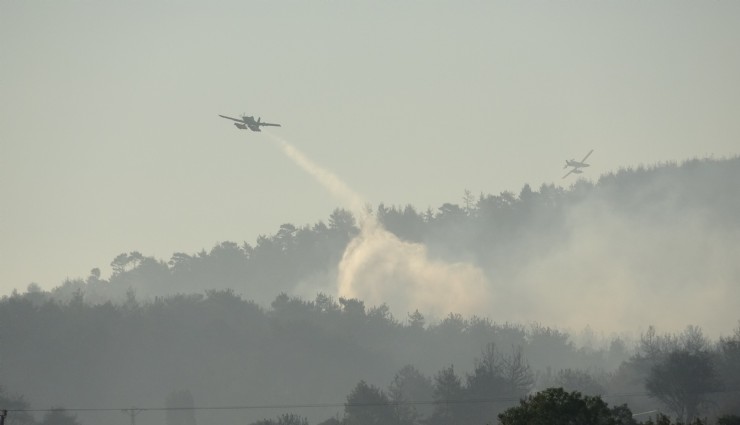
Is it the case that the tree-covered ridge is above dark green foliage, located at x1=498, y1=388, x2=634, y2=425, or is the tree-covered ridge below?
above

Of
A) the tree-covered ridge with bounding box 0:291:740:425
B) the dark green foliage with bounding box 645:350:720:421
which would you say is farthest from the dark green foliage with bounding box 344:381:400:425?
the dark green foliage with bounding box 645:350:720:421

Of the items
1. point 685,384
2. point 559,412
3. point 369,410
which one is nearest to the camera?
point 559,412

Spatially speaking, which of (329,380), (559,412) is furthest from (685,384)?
(329,380)

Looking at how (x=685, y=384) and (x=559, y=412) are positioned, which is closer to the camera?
(x=559, y=412)

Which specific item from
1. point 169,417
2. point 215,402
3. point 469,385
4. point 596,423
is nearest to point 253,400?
point 215,402

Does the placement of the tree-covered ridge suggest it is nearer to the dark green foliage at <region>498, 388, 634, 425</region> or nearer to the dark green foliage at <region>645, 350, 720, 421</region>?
the dark green foliage at <region>645, 350, 720, 421</region>

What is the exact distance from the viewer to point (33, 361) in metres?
186

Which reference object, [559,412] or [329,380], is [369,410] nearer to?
[329,380]

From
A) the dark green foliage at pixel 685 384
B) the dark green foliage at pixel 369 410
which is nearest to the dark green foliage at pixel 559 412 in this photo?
the dark green foliage at pixel 685 384

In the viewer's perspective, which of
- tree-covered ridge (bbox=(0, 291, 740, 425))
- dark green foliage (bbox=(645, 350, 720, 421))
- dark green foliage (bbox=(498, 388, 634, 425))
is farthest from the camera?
tree-covered ridge (bbox=(0, 291, 740, 425))

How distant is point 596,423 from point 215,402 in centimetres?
12404

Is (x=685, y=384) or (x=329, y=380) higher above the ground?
(x=329, y=380)

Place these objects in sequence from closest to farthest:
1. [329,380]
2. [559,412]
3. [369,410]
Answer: [559,412] → [369,410] → [329,380]

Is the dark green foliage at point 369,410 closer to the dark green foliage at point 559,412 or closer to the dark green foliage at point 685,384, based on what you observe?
the dark green foliage at point 685,384
